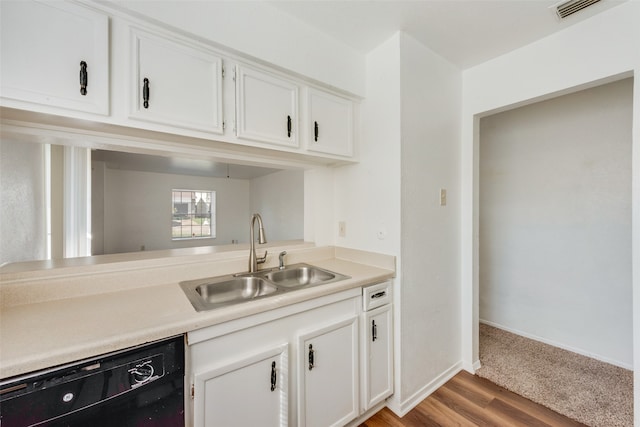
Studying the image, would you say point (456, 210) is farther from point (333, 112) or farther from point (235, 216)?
point (235, 216)

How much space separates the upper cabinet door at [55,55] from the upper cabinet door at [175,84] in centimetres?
11

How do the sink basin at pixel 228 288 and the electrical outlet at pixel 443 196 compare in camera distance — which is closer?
the sink basin at pixel 228 288

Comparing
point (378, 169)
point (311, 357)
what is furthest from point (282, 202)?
point (311, 357)

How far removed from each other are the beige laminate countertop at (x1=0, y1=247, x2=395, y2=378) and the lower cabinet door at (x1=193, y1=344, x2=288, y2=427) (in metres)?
0.21

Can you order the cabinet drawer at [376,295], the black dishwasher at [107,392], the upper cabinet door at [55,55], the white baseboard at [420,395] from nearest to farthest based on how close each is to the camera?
the black dishwasher at [107,392]
the upper cabinet door at [55,55]
the cabinet drawer at [376,295]
the white baseboard at [420,395]

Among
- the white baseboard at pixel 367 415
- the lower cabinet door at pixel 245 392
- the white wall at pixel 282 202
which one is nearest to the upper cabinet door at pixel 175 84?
the lower cabinet door at pixel 245 392

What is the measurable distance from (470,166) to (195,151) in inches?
77.4

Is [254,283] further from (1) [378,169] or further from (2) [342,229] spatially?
(1) [378,169]

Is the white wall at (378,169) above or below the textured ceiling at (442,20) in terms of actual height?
below

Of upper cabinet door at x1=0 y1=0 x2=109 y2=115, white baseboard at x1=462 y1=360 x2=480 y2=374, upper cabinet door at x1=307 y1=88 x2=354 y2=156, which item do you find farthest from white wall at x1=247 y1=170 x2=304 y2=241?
upper cabinet door at x1=0 y1=0 x2=109 y2=115

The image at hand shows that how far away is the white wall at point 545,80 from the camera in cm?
131

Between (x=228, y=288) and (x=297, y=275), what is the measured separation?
0.48 meters

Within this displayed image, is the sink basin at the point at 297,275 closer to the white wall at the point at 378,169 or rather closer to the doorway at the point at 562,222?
the white wall at the point at 378,169

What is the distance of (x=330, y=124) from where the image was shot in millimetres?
1709
